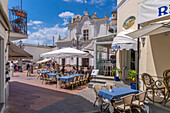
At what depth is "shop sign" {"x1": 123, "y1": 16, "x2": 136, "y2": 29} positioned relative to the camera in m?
6.87

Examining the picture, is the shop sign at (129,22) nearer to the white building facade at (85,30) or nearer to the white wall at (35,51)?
the white building facade at (85,30)

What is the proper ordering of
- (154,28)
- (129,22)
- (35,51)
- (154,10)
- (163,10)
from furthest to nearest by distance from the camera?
1. (35,51)
2. (129,22)
3. (154,10)
4. (163,10)
5. (154,28)

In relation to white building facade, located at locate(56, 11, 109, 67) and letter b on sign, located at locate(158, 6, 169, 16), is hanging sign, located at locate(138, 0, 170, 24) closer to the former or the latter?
letter b on sign, located at locate(158, 6, 169, 16)

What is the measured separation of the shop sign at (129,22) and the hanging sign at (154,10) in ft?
8.11

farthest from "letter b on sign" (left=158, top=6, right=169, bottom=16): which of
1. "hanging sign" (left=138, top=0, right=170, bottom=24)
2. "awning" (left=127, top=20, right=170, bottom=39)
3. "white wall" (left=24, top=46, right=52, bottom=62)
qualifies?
"white wall" (left=24, top=46, right=52, bottom=62)

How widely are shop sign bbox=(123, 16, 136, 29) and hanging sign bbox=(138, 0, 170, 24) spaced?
8.11 feet

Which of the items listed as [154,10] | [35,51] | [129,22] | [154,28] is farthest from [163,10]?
[35,51]

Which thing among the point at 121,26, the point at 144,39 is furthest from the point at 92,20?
the point at 144,39

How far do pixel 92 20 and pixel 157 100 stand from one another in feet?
67.7

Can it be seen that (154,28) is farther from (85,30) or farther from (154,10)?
(85,30)

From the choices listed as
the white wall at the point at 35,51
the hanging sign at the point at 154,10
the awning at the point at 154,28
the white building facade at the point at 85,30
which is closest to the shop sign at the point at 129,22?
the hanging sign at the point at 154,10

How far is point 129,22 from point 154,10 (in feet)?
10.3

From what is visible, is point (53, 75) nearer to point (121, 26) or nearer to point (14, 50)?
point (14, 50)

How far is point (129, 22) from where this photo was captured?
716 centimetres
